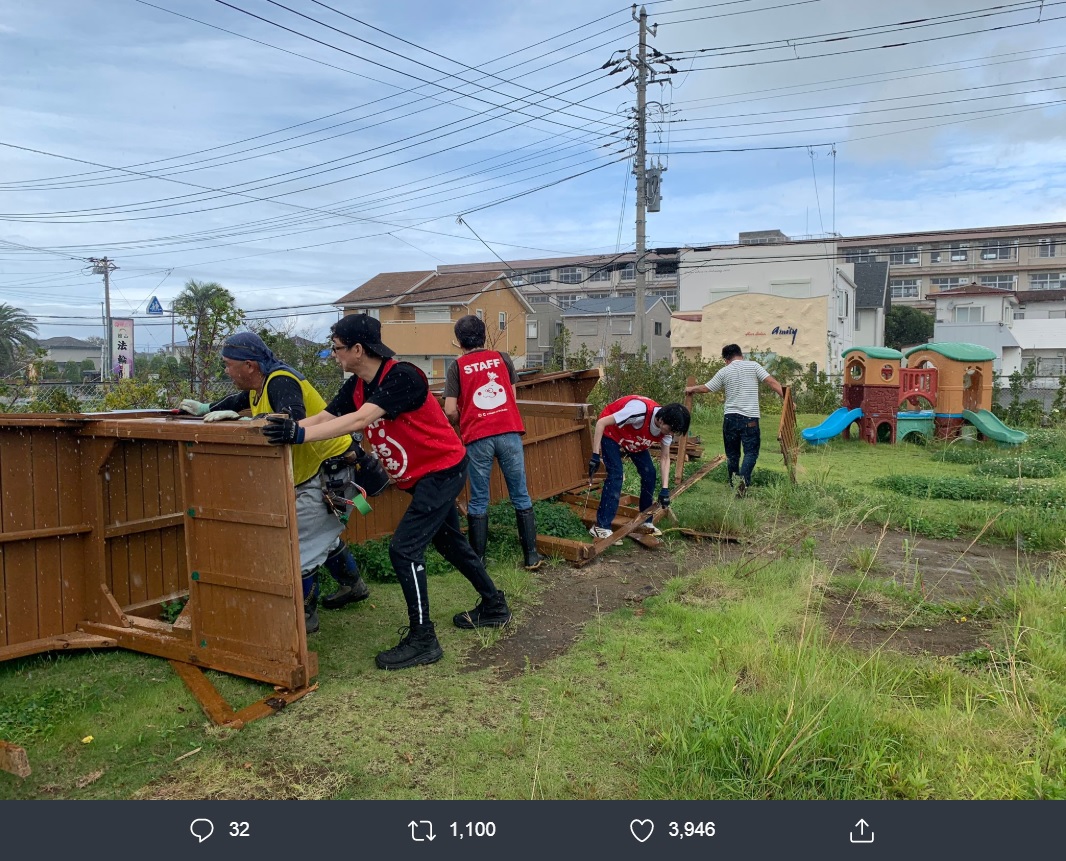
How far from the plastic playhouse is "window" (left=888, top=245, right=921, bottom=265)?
191ft

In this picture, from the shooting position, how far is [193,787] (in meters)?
3.02

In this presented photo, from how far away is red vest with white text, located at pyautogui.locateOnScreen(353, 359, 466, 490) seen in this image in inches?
168

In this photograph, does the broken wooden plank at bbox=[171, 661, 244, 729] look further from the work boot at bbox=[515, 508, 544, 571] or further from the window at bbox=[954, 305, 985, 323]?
the window at bbox=[954, 305, 985, 323]

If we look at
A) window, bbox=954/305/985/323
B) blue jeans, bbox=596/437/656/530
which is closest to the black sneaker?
blue jeans, bbox=596/437/656/530

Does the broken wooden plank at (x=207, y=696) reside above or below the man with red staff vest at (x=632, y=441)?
below

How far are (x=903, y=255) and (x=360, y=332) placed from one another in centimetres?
7769

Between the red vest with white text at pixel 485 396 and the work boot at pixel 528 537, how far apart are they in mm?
714

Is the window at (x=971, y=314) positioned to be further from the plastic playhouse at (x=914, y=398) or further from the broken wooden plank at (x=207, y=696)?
the broken wooden plank at (x=207, y=696)

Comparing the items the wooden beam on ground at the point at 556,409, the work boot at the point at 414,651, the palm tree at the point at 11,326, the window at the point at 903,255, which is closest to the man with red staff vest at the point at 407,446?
the work boot at the point at 414,651

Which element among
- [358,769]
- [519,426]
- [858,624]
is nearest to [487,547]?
[519,426]

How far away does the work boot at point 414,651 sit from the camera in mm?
4223

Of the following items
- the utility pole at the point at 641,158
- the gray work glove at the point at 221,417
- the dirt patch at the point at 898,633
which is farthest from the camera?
the utility pole at the point at 641,158

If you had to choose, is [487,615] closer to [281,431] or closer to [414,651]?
[414,651]

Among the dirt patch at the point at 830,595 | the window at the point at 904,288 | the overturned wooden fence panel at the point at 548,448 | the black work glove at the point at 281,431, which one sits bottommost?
the dirt patch at the point at 830,595
